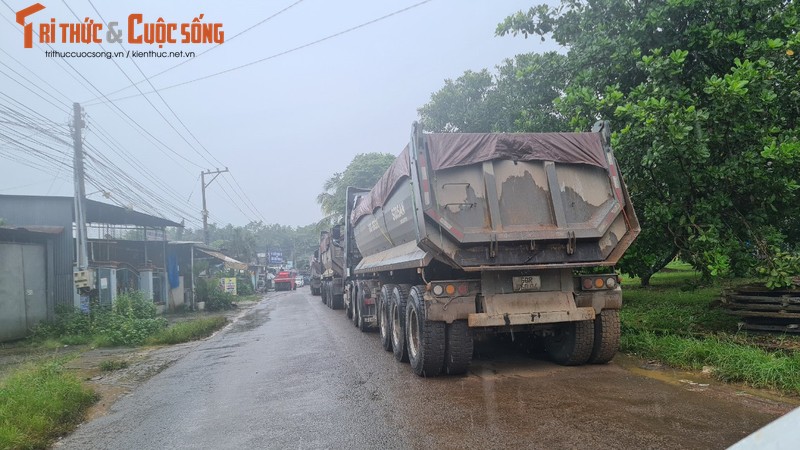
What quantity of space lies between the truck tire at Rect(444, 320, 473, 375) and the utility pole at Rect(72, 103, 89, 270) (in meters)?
12.6

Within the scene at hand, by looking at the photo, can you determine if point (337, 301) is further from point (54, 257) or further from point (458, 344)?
point (458, 344)

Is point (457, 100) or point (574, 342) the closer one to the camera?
A: point (574, 342)

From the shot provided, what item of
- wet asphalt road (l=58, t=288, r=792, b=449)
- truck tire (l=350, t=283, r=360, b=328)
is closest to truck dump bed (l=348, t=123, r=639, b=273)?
wet asphalt road (l=58, t=288, r=792, b=449)

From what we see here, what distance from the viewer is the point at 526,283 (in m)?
6.57

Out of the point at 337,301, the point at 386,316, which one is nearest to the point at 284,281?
the point at 337,301

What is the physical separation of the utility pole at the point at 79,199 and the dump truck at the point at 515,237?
12.1m

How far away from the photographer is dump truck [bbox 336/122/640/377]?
6.37 m

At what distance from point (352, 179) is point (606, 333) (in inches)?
1208

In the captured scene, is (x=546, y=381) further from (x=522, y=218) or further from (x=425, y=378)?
(x=522, y=218)

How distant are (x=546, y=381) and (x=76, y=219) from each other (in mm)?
14731

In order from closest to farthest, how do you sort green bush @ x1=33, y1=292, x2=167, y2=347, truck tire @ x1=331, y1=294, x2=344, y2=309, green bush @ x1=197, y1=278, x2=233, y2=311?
green bush @ x1=33, y1=292, x2=167, y2=347 → truck tire @ x1=331, y1=294, x2=344, y2=309 → green bush @ x1=197, y1=278, x2=233, y2=311

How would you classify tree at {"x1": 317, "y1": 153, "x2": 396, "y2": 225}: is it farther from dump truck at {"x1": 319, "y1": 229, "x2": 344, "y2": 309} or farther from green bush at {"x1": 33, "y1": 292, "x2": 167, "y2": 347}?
green bush at {"x1": 33, "y1": 292, "x2": 167, "y2": 347}

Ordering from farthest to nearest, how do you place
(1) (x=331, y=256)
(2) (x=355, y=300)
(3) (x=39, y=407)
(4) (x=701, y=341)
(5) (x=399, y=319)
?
(1) (x=331, y=256)
(2) (x=355, y=300)
(5) (x=399, y=319)
(4) (x=701, y=341)
(3) (x=39, y=407)

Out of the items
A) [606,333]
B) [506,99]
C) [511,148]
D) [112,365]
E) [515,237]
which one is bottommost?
[112,365]
